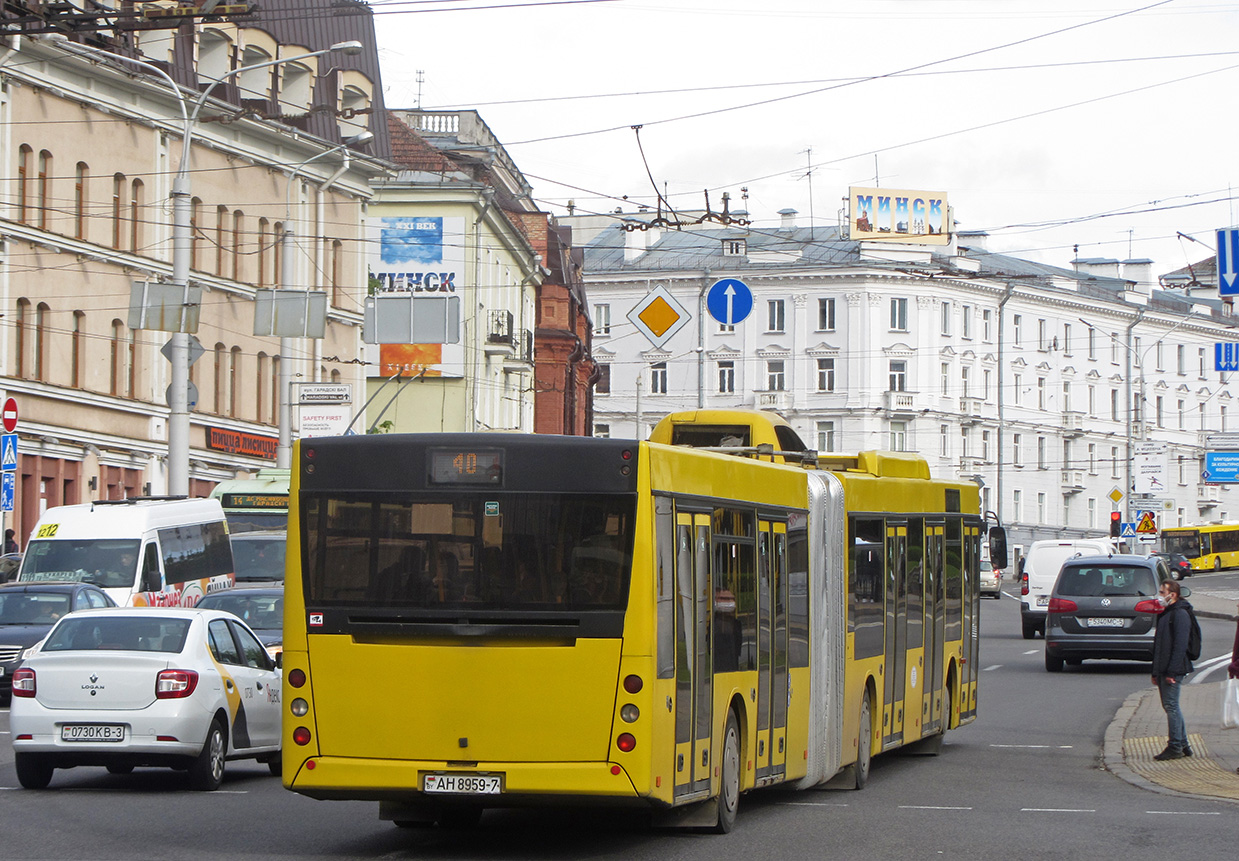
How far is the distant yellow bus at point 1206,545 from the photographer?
9744cm

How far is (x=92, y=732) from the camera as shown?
15352 millimetres

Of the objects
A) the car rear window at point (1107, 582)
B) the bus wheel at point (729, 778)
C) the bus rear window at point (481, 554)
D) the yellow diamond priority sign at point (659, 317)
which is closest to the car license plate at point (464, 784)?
the bus rear window at point (481, 554)

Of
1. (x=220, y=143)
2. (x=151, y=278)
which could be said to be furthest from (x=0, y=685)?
(x=220, y=143)

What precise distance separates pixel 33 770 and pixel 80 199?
1217 inches

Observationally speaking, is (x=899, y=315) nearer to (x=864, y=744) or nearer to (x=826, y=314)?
(x=826, y=314)

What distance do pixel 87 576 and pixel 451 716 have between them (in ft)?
67.5

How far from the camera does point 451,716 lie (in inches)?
457

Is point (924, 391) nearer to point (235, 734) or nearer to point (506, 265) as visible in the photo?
point (506, 265)

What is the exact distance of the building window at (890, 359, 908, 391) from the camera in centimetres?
10606

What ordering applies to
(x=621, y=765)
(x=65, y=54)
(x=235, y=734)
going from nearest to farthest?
(x=621, y=765) < (x=235, y=734) < (x=65, y=54)

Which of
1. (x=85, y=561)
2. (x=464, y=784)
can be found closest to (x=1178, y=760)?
(x=464, y=784)

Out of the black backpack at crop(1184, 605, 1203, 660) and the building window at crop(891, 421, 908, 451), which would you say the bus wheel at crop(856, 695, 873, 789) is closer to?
the black backpack at crop(1184, 605, 1203, 660)

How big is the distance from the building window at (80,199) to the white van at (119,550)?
45.2ft

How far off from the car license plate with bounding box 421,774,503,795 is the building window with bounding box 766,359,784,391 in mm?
97223
